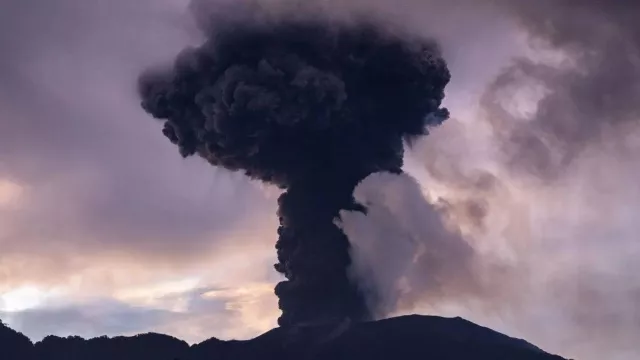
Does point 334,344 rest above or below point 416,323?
below

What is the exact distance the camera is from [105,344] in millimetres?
125188

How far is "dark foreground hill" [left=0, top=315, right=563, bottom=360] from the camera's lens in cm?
10125

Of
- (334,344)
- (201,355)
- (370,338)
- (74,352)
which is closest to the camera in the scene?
(334,344)

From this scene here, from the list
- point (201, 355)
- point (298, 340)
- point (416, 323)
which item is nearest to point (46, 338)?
point (201, 355)

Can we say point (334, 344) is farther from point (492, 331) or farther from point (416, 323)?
point (492, 331)

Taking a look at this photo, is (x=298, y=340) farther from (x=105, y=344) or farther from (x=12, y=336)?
(x=12, y=336)

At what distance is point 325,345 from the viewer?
99375 millimetres

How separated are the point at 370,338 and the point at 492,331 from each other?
30779 millimetres

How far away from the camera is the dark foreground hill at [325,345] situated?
101 meters

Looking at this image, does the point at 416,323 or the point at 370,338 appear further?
the point at 416,323

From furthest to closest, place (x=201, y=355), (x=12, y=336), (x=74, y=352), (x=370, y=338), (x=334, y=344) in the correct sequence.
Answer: (x=12, y=336) < (x=74, y=352) < (x=201, y=355) < (x=370, y=338) < (x=334, y=344)

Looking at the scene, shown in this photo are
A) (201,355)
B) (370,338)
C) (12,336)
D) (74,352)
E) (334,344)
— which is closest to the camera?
(334,344)

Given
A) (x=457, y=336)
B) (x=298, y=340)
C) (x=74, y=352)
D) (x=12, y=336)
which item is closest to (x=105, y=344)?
(x=74, y=352)

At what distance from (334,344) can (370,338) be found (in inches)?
358
